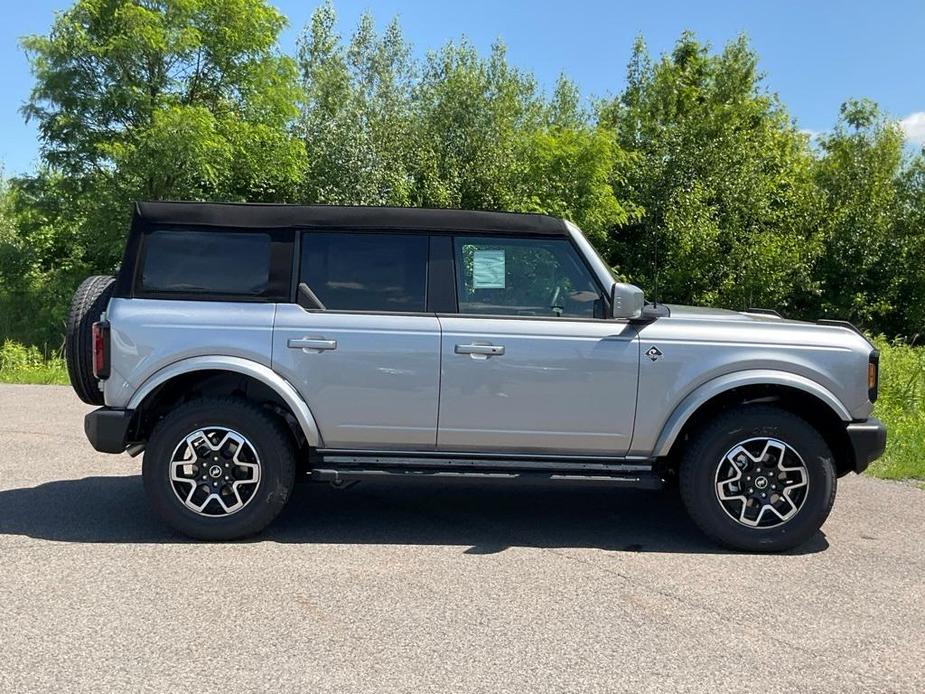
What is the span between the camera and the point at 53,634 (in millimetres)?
3682

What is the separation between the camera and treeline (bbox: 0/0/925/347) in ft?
68.6

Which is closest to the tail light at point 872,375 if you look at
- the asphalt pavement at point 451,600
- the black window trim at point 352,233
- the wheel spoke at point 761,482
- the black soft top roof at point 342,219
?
→ the wheel spoke at point 761,482

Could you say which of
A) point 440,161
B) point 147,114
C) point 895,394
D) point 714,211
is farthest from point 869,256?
point 147,114

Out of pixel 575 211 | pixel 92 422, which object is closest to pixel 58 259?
pixel 575 211

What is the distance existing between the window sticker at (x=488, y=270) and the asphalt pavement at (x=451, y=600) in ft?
5.16

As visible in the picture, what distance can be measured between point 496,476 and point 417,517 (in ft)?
3.29

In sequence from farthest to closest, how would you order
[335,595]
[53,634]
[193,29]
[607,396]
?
[193,29] → [607,396] → [335,595] → [53,634]

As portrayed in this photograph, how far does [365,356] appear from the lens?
5.00 m

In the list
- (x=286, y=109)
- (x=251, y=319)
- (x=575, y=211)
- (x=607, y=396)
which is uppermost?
(x=286, y=109)

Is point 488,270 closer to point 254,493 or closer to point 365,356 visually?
point 365,356


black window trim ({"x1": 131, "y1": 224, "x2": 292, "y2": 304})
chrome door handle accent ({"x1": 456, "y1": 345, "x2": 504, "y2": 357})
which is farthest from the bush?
black window trim ({"x1": 131, "y1": 224, "x2": 292, "y2": 304})

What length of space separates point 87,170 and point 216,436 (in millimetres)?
19106

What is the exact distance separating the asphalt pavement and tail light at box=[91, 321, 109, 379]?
1.02 metres

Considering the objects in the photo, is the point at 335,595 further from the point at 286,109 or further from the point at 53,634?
the point at 286,109
